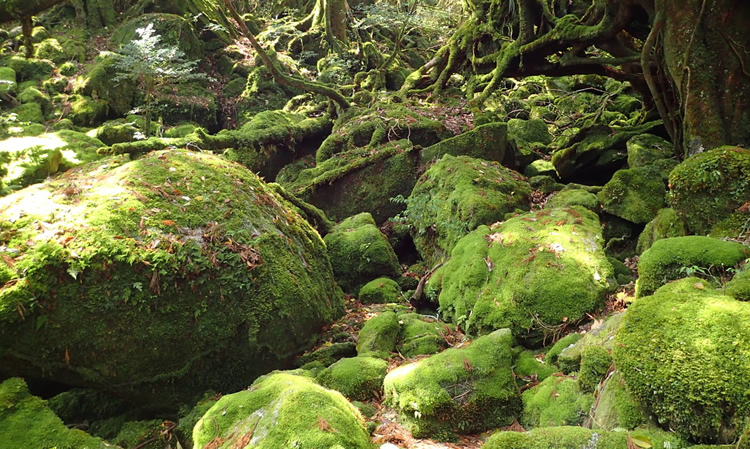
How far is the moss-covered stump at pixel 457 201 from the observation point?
7215 mm

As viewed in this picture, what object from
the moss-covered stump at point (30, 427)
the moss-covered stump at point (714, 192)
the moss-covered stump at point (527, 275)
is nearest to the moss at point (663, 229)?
the moss-covered stump at point (714, 192)

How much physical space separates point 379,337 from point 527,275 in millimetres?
1945

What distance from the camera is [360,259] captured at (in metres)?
7.67

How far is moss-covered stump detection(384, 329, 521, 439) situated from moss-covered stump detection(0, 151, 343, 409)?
1839mm

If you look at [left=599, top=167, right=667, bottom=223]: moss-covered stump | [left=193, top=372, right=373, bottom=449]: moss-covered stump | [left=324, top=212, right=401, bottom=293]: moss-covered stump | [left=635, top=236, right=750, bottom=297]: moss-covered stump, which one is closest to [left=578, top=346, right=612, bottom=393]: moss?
[left=635, top=236, right=750, bottom=297]: moss-covered stump

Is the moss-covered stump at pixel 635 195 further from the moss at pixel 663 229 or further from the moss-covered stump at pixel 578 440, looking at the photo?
the moss-covered stump at pixel 578 440

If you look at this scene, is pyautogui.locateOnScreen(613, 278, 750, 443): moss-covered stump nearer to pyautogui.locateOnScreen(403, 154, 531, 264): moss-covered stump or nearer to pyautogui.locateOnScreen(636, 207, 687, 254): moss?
pyautogui.locateOnScreen(636, 207, 687, 254): moss

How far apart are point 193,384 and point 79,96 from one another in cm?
1185

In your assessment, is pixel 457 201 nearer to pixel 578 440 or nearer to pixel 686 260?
pixel 686 260

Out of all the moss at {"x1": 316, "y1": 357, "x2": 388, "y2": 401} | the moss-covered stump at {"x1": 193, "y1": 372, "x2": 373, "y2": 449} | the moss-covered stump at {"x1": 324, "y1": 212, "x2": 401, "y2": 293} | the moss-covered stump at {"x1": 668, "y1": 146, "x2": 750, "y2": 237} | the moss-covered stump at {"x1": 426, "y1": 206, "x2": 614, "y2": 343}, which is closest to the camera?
the moss-covered stump at {"x1": 193, "y1": 372, "x2": 373, "y2": 449}

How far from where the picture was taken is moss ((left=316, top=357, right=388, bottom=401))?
4.11 metres

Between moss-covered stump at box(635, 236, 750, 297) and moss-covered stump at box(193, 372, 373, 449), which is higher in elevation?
moss-covered stump at box(635, 236, 750, 297)

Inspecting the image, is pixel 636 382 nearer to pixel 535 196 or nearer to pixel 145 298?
pixel 145 298

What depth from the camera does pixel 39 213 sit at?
420cm
